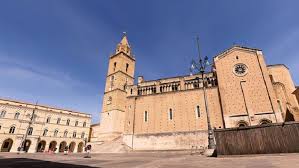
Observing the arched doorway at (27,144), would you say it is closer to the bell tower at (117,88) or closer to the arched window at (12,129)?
the arched window at (12,129)

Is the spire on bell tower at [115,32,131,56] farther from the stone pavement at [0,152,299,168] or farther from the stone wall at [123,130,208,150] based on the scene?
the stone pavement at [0,152,299,168]

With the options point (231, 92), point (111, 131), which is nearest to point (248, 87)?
point (231, 92)

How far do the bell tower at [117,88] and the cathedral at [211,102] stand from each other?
341 cm

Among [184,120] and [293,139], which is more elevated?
[184,120]

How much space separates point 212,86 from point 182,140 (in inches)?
416

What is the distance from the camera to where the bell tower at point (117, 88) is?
40.6 metres

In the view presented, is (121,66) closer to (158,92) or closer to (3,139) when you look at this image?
(158,92)

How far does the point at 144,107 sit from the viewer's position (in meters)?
34.2

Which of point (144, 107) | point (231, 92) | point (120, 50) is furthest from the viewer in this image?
point (120, 50)

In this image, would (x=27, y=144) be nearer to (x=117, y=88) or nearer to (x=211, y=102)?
(x=117, y=88)

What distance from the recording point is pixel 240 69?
96.0 feet

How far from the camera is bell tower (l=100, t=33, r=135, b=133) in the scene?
133 feet

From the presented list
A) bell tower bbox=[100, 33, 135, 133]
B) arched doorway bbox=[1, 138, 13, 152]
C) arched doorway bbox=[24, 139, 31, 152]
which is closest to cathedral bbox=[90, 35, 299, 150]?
bell tower bbox=[100, 33, 135, 133]

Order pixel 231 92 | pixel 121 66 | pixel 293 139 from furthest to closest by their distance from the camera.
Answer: pixel 121 66
pixel 231 92
pixel 293 139
